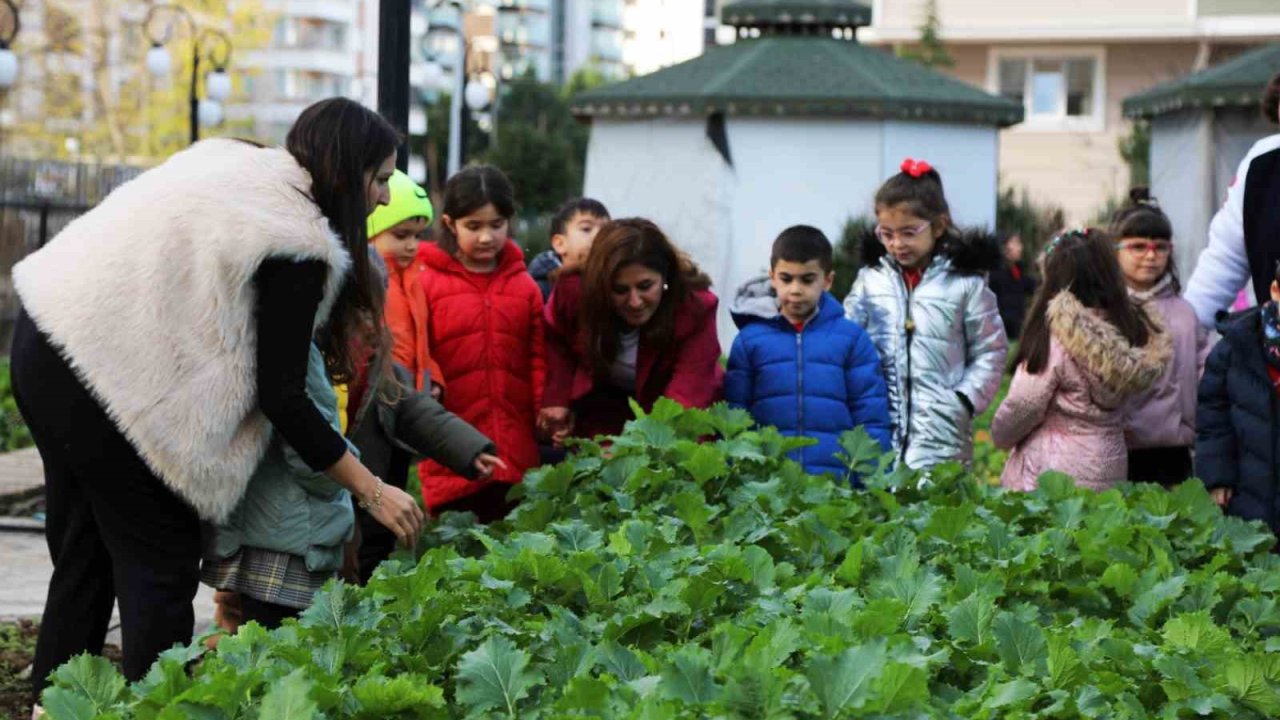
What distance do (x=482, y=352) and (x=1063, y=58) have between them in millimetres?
32851

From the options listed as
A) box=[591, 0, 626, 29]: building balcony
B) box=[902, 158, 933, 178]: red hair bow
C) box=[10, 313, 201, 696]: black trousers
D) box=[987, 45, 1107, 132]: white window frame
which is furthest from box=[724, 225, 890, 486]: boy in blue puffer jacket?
box=[591, 0, 626, 29]: building balcony

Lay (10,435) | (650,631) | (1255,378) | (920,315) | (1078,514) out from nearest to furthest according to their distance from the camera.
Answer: (650,631) < (1078,514) < (1255,378) < (920,315) < (10,435)

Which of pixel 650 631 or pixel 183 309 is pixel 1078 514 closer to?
pixel 650 631

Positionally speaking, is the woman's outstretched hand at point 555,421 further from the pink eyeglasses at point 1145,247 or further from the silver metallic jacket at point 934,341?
the pink eyeglasses at point 1145,247

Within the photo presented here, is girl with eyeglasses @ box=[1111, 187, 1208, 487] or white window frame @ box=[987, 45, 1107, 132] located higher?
white window frame @ box=[987, 45, 1107, 132]

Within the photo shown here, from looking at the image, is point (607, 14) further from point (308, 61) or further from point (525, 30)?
point (308, 61)

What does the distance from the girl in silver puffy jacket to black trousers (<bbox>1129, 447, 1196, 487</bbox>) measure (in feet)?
2.15

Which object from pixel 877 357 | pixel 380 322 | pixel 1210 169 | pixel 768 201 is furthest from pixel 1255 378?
pixel 1210 169

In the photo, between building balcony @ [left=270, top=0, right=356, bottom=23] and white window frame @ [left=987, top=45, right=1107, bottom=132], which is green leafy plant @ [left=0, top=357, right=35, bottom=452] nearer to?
white window frame @ [left=987, top=45, right=1107, bottom=132]

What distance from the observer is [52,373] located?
435 cm

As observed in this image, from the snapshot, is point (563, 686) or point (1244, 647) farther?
point (1244, 647)

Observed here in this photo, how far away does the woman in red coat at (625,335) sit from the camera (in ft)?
21.3

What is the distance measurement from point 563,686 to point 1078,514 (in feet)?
6.63

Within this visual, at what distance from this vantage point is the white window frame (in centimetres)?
3766
